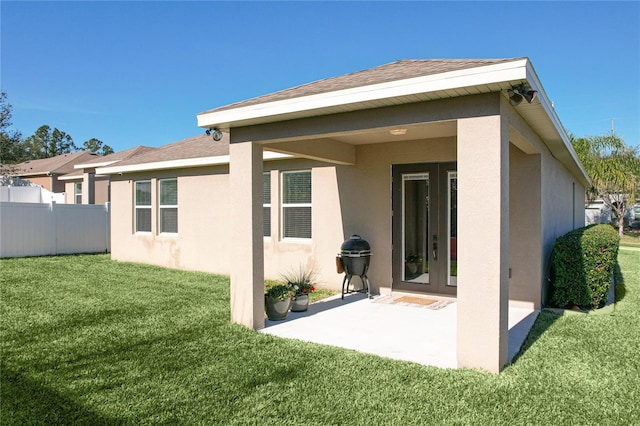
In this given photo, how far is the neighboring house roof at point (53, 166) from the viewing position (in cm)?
2756

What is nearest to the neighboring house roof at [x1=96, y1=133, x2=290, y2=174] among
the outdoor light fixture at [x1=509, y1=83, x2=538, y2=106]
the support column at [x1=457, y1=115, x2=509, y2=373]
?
the support column at [x1=457, y1=115, x2=509, y2=373]

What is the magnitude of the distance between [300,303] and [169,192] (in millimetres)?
7103

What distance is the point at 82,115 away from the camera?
3412cm

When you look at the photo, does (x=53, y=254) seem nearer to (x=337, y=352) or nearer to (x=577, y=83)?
(x=337, y=352)

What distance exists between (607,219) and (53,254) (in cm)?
3435

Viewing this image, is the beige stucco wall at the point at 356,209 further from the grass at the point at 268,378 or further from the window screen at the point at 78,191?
the window screen at the point at 78,191

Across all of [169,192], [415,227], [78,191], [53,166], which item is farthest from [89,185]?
[415,227]

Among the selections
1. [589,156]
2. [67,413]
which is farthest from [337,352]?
[589,156]

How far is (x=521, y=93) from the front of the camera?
424 centimetres

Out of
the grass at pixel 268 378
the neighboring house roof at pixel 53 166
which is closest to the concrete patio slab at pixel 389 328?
the grass at pixel 268 378

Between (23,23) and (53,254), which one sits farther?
(53,254)

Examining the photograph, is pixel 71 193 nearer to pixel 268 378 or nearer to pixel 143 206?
pixel 143 206

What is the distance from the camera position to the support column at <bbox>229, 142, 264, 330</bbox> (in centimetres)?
609

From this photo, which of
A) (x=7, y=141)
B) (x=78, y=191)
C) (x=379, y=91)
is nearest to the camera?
(x=379, y=91)
